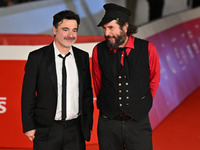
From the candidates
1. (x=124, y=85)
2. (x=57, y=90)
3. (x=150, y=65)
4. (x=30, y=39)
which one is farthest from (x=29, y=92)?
(x=30, y=39)

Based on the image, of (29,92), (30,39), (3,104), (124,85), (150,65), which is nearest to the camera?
(29,92)

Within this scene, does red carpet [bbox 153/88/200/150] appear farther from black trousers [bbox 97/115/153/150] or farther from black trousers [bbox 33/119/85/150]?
black trousers [bbox 33/119/85/150]

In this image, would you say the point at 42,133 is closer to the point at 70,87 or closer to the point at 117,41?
the point at 70,87

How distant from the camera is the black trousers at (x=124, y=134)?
2.95 meters

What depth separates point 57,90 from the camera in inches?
109

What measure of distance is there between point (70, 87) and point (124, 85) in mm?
448

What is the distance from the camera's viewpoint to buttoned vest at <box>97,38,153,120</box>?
292 cm

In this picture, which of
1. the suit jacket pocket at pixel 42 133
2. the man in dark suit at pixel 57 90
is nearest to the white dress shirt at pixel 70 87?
the man in dark suit at pixel 57 90

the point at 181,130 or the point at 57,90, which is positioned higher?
the point at 57,90

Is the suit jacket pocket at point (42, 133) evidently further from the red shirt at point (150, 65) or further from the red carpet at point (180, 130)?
the red carpet at point (180, 130)

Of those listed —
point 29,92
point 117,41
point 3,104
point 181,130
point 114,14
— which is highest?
point 114,14

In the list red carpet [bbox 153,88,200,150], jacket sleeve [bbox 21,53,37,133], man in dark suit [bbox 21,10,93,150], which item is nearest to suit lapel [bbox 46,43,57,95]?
man in dark suit [bbox 21,10,93,150]

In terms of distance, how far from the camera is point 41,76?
277 cm

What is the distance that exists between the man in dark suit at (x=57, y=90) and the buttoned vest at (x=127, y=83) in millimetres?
191
